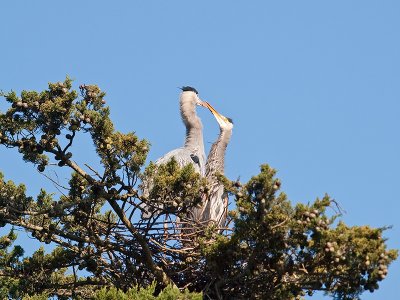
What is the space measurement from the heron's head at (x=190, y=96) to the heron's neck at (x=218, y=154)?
1.18 m

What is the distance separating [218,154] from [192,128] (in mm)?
1011

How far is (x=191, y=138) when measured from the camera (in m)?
17.2

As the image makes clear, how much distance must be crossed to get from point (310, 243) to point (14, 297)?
3.34 metres

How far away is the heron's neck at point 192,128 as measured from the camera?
56.0 feet

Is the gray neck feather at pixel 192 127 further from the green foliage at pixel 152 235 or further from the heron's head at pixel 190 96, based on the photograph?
the green foliage at pixel 152 235

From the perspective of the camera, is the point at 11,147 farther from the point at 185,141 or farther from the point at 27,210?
the point at 185,141

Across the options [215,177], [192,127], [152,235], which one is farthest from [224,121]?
[152,235]

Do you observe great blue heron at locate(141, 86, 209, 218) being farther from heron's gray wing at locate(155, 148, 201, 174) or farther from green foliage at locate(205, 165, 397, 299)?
green foliage at locate(205, 165, 397, 299)

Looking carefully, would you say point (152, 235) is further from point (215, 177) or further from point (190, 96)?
point (190, 96)

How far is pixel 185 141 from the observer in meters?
17.2

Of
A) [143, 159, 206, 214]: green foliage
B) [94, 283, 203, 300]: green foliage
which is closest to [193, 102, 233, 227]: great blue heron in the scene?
[143, 159, 206, 214]: green foliage

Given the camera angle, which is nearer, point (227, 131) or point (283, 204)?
point (283, 204)

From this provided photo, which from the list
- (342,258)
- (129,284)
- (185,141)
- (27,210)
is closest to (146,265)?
(129,284)

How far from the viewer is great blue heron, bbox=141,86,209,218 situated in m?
16.2
